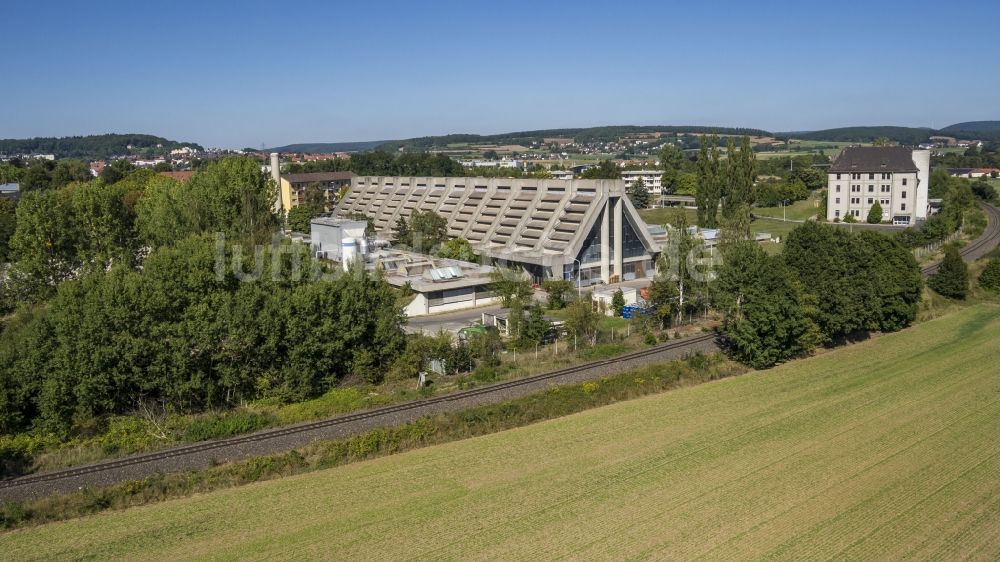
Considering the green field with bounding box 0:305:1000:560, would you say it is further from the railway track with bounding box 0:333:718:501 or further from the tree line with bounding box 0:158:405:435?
the tree line with bounding box 0:158:405:435

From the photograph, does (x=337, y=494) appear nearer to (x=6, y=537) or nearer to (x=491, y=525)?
(x=491, y=525)

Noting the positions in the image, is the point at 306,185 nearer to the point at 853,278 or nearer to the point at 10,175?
the point at 10,175

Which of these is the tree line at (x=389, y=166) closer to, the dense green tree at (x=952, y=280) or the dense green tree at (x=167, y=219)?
the dense green tree at (x=167, y=219)

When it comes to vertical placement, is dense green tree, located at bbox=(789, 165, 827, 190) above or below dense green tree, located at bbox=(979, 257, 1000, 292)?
above

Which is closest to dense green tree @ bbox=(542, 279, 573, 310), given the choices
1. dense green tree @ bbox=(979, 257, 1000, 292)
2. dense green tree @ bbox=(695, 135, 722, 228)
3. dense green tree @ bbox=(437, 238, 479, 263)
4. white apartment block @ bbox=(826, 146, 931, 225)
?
dense green tree @ bbox=(437, 238, 479, 263)

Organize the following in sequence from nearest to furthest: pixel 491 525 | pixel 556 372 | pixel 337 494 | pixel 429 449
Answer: pixel 491 525 → pixel 337 494 → pixel 429 449 → pixel 556 372

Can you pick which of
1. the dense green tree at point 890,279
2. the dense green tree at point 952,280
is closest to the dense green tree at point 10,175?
the dense green tree at point 890,279

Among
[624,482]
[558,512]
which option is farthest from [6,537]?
[624,482]
